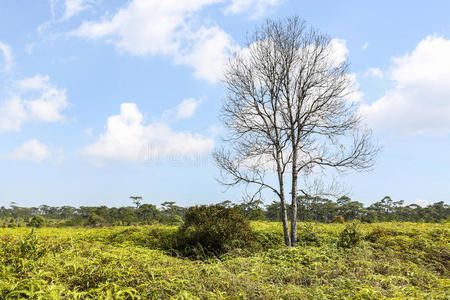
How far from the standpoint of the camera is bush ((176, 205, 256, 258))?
25.7 feet

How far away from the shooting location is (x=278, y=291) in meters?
3.50

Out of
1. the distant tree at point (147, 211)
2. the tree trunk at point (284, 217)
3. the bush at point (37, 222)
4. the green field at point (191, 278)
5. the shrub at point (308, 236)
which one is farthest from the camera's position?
the distant tree at point (147, 211)

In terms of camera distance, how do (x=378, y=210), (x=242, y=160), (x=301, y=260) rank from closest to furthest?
(x=301, y=260) < (x=242, y=160) < (x=378, y=210)

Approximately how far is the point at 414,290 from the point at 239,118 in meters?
7.12

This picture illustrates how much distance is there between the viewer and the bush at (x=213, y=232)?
309 inches

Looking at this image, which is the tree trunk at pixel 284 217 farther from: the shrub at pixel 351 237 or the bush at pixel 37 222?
the bush at pixel 37 222

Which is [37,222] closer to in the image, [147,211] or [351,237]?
[147,211]

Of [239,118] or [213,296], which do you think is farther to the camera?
[239,118]

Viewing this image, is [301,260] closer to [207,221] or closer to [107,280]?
[207,221]

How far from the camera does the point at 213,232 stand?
7914 mm

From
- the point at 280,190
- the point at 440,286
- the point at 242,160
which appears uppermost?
the point at 242,160

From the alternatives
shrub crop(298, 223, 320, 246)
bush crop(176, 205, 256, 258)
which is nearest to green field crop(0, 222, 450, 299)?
bush crop(176, 205, 256, 258)

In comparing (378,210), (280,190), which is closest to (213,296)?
(280,190)

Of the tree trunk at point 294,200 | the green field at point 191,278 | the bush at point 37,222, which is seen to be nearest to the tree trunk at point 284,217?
the tree trunk at point 294,200
